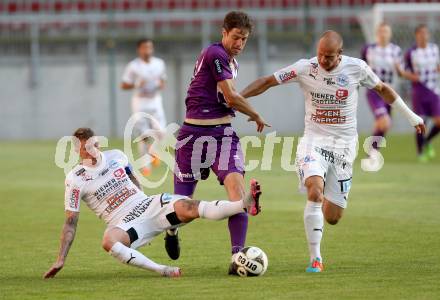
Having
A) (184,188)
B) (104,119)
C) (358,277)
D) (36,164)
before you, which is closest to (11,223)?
(184,188)

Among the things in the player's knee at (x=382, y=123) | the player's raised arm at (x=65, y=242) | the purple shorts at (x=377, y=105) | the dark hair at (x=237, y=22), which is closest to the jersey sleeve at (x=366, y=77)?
the dark hair at (x=237, y=22)

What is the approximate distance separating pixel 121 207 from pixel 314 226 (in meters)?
1.64

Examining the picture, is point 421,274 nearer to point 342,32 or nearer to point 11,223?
point 11,223

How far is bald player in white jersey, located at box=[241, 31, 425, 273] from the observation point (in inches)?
382

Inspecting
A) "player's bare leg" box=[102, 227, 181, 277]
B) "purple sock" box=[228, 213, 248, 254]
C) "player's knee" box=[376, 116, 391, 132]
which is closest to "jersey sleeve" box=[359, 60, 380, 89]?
"purple sock" box=[228, 213, 248, 254]

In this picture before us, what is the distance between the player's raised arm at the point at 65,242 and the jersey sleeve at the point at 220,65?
5.43 ft

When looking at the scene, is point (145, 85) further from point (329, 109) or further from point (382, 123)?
point (329, 109)

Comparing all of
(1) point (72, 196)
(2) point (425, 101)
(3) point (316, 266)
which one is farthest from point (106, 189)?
(2) point (425, 101)

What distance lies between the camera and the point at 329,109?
10094 mm

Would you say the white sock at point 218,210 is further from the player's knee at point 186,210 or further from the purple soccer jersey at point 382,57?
Result: the purple soccer jersey at point 382,57

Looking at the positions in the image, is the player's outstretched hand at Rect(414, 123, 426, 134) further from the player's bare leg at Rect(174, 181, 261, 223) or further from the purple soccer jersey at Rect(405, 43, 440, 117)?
the purple soccer jersey at Rect(405, 43, 440, 117)

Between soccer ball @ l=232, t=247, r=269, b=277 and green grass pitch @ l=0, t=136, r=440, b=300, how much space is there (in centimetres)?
12

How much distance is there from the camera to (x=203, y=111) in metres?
9.76

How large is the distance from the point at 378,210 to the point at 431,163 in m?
7.85
